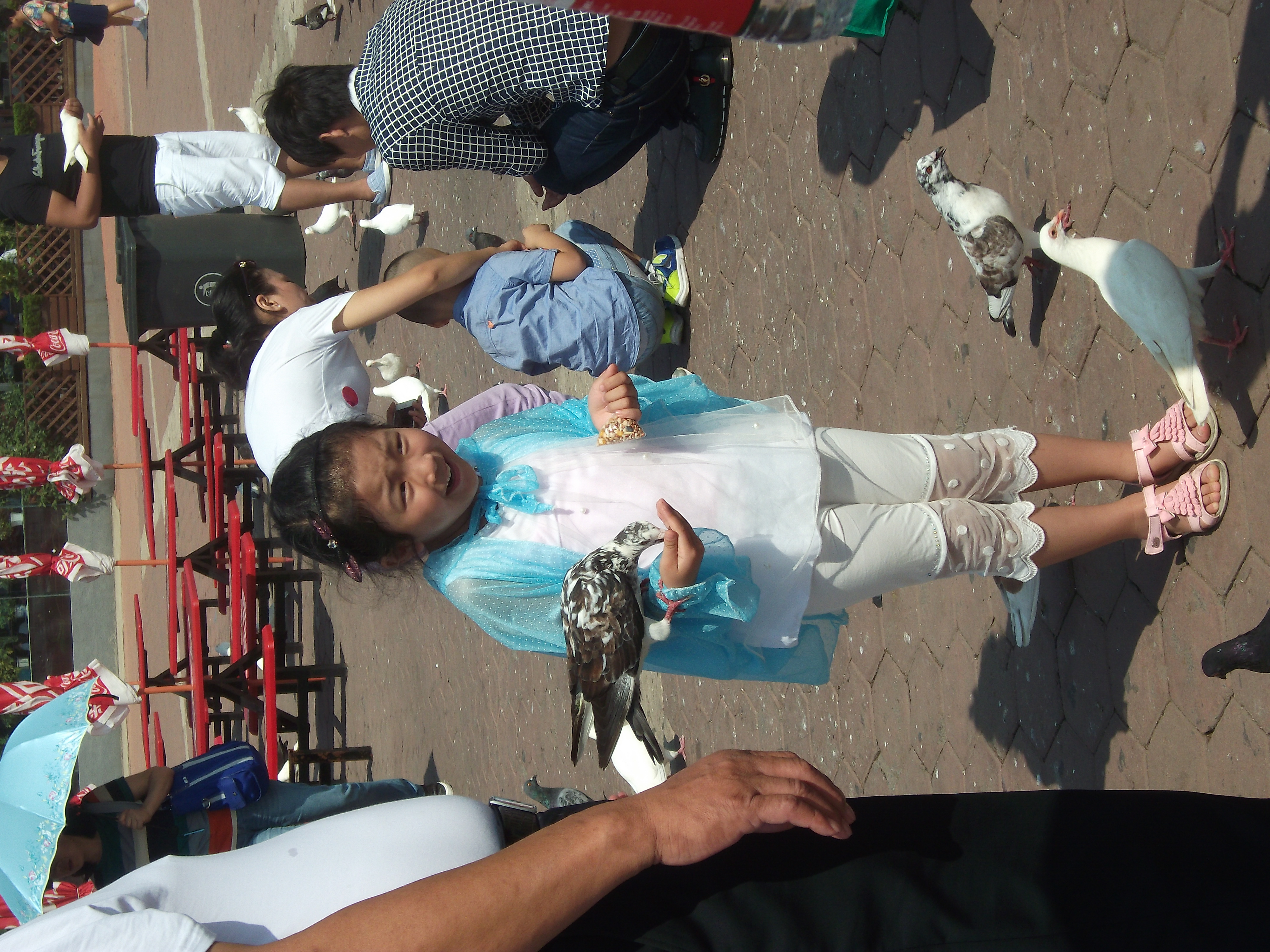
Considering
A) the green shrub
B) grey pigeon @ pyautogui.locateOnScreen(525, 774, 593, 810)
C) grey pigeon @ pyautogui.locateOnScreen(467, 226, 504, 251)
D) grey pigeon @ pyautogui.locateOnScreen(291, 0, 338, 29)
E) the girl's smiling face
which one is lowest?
grey pigeon @ pyautogui.locateOnScreen(525, 774, 593, 810)

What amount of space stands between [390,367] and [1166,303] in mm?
4130

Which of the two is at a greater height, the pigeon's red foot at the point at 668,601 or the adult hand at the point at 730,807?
the pigeon's red foot at the point at 668,601

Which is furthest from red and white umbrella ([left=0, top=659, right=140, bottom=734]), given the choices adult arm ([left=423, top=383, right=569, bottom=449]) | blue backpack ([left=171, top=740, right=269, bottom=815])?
adult arm ([left=423, top=383, right=569, bottom=449])

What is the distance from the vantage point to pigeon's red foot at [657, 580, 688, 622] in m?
1.88

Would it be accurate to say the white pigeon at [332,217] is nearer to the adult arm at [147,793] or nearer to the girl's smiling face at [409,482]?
the adult arm at [147,793]

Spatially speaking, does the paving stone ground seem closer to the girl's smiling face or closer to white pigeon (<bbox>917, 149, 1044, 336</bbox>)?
white pigeon (<bbox>917, 149, 1044, 336</bbox>)

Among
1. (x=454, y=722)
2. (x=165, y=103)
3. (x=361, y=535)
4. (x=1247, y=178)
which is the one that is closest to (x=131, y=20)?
(x=165, y=103)

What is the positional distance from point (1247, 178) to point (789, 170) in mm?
1759

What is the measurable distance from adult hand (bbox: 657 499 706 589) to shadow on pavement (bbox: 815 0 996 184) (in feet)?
5.90

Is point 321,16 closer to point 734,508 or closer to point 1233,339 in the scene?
point 734,508

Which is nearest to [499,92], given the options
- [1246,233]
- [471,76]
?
[471,76]

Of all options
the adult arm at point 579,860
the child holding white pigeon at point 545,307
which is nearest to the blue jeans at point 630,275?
the child holding white pigeon at point 545,307

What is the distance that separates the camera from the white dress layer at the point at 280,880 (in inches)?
48.6

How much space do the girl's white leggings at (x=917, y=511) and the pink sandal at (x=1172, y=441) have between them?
23 centimetres
